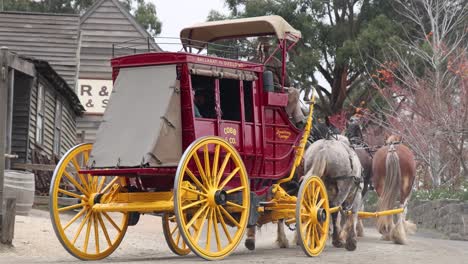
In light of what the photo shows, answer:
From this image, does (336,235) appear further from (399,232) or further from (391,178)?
(391,178)

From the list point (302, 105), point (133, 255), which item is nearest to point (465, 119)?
point (302, 105)

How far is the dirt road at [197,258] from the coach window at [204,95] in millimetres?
2050

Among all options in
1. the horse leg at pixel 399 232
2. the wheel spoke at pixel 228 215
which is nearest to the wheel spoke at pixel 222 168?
the wheel spoke at pixel 228 215

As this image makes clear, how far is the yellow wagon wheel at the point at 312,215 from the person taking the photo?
45.4 ft

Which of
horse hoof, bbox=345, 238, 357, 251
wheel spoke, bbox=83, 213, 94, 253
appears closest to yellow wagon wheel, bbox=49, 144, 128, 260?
wheel spoke, bbox=83, 213, 94, 253

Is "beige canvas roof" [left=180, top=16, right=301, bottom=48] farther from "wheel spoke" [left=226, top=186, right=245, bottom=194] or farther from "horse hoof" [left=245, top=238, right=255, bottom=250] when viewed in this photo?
"horse hoof" [left=245, top=238, right=255, bottom=250]

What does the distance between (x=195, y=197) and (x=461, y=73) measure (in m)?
19.2

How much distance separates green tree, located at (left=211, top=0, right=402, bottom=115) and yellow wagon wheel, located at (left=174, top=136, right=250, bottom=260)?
86.4 feet

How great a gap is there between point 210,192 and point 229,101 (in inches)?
84.2

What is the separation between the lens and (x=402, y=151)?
19203mm

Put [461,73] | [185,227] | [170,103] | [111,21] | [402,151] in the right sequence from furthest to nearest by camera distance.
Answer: [111,21]
[461,73]
[402,151]
[170,103]
[185,227]

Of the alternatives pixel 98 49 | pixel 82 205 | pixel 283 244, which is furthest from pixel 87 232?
pixel 98 49

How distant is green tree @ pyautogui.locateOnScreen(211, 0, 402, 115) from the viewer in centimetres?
4009

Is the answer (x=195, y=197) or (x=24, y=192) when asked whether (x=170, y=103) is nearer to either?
(x=195, y=197)
